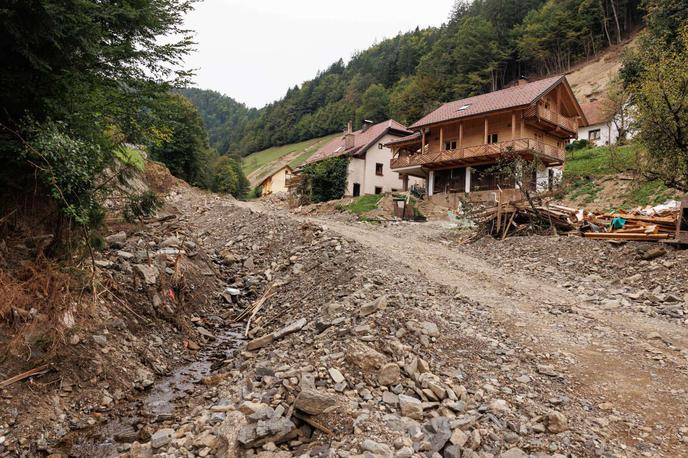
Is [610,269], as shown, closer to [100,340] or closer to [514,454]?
[514,454]

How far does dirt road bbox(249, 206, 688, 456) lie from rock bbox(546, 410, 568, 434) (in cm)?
50

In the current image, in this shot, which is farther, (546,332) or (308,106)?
(308,106)

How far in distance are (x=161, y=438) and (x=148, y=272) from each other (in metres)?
5.06

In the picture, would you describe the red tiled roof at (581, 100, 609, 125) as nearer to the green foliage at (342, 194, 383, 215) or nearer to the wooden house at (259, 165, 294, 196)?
the green foliage at (342, 194, 383, 215)

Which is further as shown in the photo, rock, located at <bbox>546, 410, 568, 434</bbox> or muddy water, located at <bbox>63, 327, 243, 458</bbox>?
muddy water, located at <bbox>63, 327, 243, 458</bbox>

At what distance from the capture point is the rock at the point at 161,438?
16.4 ft

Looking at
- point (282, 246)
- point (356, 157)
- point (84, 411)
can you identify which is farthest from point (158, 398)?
point (356, 157)

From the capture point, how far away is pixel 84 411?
5.84 m

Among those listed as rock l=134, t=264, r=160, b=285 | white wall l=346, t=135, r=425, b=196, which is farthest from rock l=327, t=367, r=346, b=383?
white wall l=346, t=135, r=425, b=196

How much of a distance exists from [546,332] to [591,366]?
52.0 inches

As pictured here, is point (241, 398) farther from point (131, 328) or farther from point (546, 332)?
point (546, 332)

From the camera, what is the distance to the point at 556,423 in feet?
16.0

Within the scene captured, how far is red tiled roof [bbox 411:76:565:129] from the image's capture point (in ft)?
97.8

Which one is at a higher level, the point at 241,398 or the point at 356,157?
the point at 356,157
